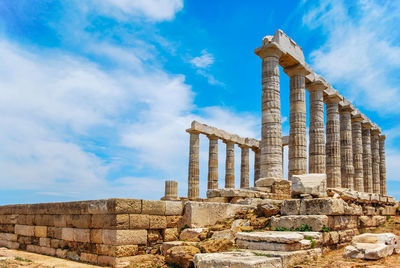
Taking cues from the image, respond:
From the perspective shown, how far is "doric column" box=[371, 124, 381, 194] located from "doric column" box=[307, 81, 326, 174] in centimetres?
1389

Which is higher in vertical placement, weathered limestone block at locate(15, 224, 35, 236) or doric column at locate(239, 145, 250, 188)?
doric column at locate(239, 145, 250, 188)

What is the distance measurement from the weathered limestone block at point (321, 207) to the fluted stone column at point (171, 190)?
49.8ft

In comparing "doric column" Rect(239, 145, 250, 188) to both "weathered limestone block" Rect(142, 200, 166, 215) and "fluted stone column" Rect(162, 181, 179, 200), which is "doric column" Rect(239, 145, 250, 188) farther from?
"weathered limestone block" Rect(142, 200, 166, 215)

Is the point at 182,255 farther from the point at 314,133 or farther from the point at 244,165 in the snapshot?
the point at 244,165

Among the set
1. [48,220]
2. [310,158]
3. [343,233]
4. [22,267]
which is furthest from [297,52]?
[22,267]

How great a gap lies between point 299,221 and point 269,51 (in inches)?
473

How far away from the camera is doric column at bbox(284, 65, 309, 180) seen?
64.4 feet

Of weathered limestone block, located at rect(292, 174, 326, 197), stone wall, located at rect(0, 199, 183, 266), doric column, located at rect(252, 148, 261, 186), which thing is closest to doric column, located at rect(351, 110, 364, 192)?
doric column, located at rect(252, 148, 261, 186)

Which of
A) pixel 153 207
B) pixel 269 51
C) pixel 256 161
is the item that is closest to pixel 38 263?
pixel 153 207

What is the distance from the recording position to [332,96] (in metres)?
24.1

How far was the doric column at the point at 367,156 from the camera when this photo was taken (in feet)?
99.3

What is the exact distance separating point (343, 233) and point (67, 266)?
22.2ft

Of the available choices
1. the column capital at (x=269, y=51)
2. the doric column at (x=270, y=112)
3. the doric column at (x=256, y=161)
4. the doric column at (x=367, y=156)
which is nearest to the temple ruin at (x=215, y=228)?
the doric column at (x=270, y=112)

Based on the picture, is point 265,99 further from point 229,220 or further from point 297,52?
point 229,220
